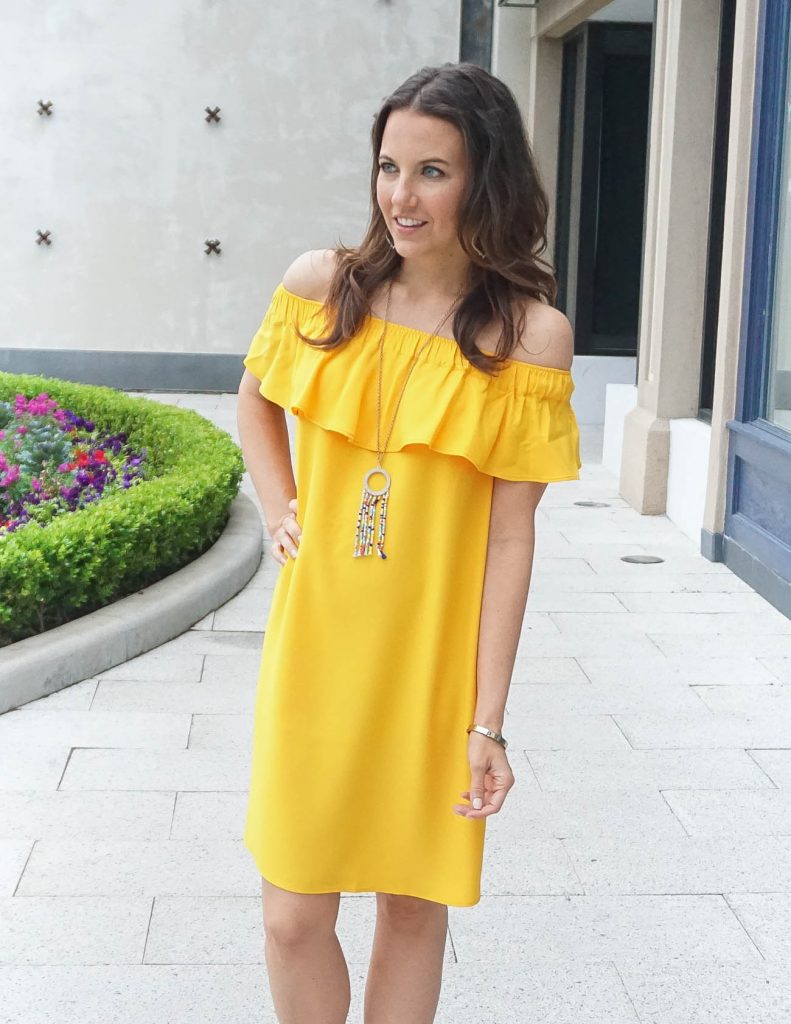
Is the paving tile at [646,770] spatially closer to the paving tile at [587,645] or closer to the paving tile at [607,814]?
the paving tile at [607,814]

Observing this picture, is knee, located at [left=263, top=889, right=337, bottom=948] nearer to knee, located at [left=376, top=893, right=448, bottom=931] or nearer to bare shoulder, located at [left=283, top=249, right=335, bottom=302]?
knee, located at [left=376, top=893, right=448, bottom=931]

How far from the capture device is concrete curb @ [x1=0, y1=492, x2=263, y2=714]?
4.66m

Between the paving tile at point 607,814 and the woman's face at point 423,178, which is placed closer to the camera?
the woman's face at point 423,178

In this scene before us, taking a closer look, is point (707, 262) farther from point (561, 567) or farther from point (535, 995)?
point (535, 995)

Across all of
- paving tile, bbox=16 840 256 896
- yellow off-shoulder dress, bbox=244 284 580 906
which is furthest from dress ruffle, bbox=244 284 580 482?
paving tile, bbox=16 840 256 896

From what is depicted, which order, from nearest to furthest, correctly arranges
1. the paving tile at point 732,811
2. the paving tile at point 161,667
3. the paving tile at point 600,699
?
the paving tile at point 732,811
the paving tile at point 600,699
the paving tile at point 161,667

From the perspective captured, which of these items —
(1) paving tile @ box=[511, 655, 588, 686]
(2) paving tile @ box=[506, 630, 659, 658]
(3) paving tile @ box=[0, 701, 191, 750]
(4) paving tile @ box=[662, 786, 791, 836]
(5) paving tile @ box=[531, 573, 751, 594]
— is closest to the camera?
(4) paving tile @ box=[662, 786, 791, 836]

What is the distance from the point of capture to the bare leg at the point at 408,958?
215 cm

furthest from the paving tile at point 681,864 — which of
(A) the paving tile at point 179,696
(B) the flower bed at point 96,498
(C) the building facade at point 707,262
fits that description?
(C) the building facade at point 707,262

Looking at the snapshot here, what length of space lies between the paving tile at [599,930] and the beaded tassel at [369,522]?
137cm

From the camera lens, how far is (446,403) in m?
1.99

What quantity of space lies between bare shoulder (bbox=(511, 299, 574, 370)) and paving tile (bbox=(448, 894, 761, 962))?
154 centimetres

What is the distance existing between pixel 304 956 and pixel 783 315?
5.08 m

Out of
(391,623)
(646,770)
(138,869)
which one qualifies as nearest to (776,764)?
(646,770)
